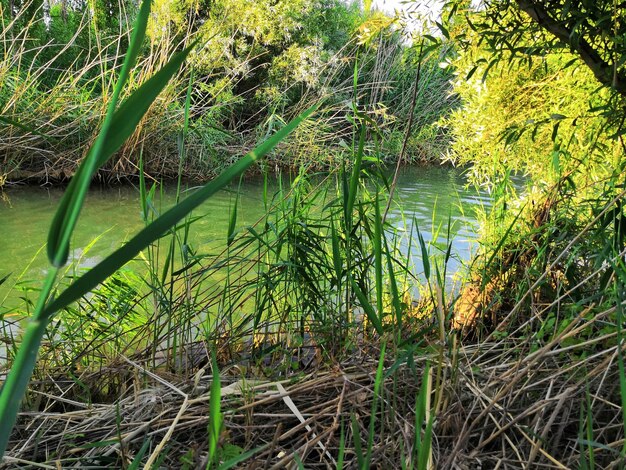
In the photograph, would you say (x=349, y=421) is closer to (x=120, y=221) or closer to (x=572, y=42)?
(x=572, y=42)

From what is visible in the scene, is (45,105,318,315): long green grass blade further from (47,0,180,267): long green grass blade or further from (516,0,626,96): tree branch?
(516,0,626,96): tree branch

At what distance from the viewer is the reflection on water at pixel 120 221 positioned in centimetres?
408

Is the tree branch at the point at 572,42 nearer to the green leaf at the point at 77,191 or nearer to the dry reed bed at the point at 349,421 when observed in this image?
the dry reed bed at the point at 349,421

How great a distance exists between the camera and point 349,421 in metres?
1.08

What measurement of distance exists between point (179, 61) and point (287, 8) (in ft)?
41.0

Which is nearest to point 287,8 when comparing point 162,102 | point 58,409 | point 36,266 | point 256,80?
point 256,80

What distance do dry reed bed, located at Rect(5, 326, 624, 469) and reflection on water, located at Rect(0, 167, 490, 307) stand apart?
2.20m

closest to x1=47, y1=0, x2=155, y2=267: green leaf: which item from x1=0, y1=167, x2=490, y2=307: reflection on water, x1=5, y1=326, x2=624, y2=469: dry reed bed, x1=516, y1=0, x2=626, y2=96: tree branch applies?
x1=5, y1=326, x2=624, y2=469: dry reed bed

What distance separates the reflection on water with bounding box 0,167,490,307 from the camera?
408 centimetres

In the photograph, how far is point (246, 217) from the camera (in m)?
6.41

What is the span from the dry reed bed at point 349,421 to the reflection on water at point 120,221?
220 centimetres

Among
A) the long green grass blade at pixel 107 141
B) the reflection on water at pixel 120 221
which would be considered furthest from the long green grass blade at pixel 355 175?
the reflection on water at pixel 120 221

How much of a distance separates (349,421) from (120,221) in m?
5.28

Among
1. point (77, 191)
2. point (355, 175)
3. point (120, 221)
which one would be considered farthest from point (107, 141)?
point (120, 221)
